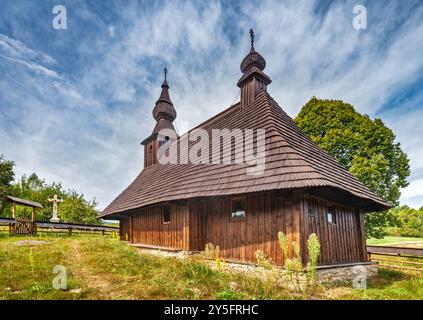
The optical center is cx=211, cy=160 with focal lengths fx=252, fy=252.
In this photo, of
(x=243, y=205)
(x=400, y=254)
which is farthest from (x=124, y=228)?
(x=400, y=254)

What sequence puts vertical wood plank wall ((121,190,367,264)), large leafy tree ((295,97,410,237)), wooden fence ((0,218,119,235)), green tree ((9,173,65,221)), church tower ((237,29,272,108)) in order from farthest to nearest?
1. green tree ((9,173,65,221))
2. wooden fence ((0,218,119,235))
3. large leafy tree ((295,97,410,237))
4. church tower ((237,29,272,108))
5. vertical wood plank wall ((121,190,367,264))

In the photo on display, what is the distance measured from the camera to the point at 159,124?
60.3ft

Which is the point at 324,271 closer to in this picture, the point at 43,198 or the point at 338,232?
the point at 338,232

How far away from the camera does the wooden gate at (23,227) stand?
51.8 feet

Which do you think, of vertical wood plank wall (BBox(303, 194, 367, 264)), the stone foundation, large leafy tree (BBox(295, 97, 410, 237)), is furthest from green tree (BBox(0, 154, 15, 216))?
large leafy tree (BBox(295, 97, 410, 237))

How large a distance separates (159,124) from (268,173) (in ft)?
42.8

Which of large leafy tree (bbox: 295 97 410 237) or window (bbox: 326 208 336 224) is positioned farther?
large leafy tree (bbox: 295 97 410 237)

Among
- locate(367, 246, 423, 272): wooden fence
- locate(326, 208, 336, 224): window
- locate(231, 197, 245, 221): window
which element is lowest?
locate(367, 246, 423, 272): wooden fence

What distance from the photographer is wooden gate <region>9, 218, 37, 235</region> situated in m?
15.8

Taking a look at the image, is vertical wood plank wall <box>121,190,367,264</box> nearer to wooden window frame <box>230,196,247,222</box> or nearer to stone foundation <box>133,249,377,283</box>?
wooden window frame <box>230,196,247,222</box>

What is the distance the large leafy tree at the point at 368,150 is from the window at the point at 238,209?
941 centimetres

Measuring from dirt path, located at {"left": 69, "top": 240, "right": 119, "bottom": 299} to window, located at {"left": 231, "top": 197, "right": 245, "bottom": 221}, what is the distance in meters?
3.97

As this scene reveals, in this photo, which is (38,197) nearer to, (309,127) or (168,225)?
(168,225)

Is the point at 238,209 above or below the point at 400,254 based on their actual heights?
above
